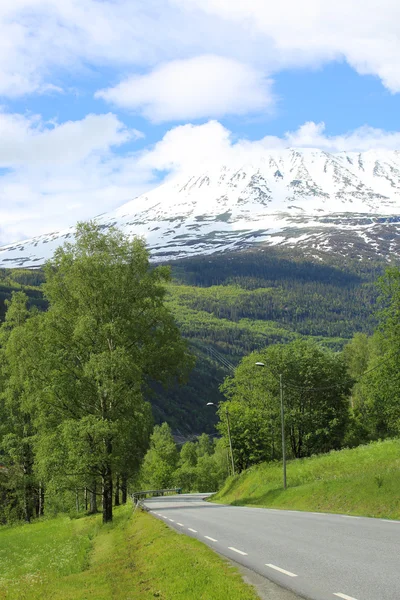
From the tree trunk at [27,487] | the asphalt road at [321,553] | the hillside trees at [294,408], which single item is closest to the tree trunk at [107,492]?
the asphalt road at [321,553]

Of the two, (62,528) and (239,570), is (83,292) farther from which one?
(239,570)

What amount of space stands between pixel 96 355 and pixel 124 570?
15013 mm

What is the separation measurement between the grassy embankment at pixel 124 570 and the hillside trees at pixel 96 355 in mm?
4432

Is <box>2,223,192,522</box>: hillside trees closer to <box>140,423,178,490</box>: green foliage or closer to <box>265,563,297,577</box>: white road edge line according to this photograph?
<box>265,563,297,577</box>: white road edge line

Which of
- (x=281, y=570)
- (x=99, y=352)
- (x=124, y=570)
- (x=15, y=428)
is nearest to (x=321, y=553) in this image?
(x=281, y=570)

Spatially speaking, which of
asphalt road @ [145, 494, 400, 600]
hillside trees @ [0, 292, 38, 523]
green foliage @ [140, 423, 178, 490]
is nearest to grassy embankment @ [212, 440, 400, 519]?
asphalt road @ [145, 494, 400, 600]

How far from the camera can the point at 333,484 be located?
30.6 metres

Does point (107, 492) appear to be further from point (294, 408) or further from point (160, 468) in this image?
point (160, 468)

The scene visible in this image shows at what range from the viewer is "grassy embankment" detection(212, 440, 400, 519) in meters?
24.9

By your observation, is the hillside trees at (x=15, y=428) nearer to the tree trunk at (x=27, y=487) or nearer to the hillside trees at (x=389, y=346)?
the tree trunk at (x=27, y=487)

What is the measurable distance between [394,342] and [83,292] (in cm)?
2029

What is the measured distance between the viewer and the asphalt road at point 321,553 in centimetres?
988

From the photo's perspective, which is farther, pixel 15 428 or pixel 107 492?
pixel 15 428

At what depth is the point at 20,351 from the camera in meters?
36.5
